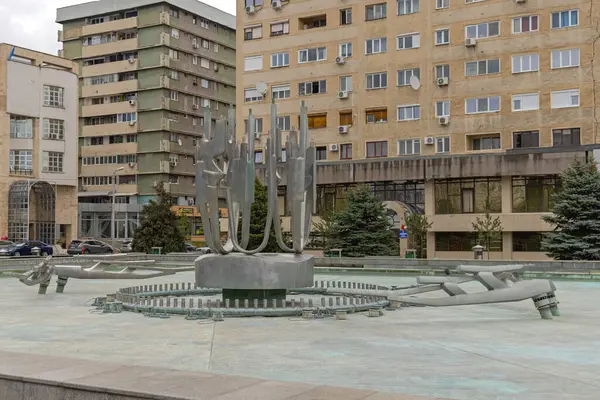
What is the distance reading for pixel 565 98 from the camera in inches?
1704

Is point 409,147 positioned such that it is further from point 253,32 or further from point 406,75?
point 253,32

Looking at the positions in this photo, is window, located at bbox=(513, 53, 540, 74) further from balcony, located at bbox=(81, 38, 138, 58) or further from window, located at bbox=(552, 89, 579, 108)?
balcony, located at bbox=(81, 38, 138, 58)

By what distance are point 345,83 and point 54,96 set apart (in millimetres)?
27142

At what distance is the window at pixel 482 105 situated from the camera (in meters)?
45.3

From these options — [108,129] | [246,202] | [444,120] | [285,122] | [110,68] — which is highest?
[110,68]

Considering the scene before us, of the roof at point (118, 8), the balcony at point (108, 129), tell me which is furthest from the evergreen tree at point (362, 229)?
the roof at point (118, 8)

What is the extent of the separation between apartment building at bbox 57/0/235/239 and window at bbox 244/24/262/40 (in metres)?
21.3

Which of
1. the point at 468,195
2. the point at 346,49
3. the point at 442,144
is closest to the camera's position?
the point at 468,195

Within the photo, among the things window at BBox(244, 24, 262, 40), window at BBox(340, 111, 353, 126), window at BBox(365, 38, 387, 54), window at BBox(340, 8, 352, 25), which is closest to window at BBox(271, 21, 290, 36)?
window at BBox(244, 24, 262, 40)

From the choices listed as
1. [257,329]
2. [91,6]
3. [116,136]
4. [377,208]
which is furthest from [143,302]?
[91,6]

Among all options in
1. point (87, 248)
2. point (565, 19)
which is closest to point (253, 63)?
point (87, 248)

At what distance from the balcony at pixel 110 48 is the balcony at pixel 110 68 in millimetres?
1271

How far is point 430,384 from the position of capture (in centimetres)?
782

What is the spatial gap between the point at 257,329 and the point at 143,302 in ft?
13.3
